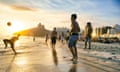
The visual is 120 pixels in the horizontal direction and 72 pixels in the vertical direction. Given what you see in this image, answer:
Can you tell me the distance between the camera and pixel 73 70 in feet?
28.4

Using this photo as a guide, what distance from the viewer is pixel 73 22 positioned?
466 inches

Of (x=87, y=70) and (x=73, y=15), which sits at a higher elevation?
(x=73, y=15)

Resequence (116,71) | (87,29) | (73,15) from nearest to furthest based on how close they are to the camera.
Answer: (116,71) → (73,15) → (87,29)

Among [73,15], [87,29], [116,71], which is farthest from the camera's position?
[87,29]

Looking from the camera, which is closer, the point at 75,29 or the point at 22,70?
the point at 22,70

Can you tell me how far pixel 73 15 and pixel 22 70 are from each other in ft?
13.6

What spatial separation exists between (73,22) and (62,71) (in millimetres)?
3876

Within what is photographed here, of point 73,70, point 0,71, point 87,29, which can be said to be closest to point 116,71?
point 73,70

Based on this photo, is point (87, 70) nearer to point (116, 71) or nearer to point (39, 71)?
point (116, 71)

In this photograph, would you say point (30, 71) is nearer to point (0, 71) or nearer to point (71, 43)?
point (0, 71)

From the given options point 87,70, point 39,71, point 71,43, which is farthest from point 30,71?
point 71,43

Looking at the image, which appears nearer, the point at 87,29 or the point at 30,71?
the point at 30,71

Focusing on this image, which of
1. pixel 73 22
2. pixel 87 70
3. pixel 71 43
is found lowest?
pixel 87 70

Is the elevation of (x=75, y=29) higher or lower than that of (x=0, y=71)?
higher
